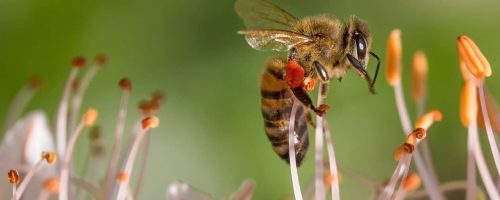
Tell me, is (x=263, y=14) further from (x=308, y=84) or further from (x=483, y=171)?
(x=483, y=171)

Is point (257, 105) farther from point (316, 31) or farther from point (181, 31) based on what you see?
point (316, 31)

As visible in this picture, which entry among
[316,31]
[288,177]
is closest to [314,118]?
[316,31]

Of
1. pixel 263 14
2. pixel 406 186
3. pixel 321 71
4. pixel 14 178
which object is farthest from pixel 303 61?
pixel 14 178

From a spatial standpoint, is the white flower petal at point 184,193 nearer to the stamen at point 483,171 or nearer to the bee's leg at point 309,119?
the bee's leg at point 309,119

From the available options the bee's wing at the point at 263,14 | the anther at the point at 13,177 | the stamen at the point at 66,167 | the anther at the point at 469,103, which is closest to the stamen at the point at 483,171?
the anther at the point at 469,103

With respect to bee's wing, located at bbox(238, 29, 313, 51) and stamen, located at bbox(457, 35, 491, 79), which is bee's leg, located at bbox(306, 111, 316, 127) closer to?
bee's wing, located at bbox(238, 29, 313, 51)

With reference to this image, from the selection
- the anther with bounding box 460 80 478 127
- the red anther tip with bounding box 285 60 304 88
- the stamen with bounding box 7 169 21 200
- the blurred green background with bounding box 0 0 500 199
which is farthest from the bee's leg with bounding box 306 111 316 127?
the blurred green background with bounding box 0 0 500 199

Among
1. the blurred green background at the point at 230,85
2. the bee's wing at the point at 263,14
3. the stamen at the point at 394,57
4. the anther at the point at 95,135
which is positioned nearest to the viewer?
the bee's wing at the point at 263,14
